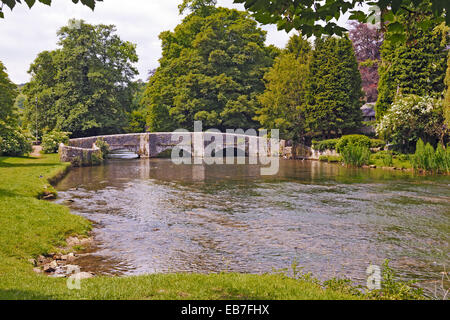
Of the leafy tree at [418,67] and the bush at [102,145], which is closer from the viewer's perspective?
the leafy tree at [418,67]

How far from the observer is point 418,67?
35.3 metres

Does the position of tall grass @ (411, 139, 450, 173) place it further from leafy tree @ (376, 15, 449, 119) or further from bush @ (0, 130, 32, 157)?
bush @ (0, 130, 32, 157)

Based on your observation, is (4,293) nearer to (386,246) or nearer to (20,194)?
(386,246)

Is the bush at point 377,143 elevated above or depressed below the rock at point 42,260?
above

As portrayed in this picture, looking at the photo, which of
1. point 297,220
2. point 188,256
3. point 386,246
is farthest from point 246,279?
point 297,220

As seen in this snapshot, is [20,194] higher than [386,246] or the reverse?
higher

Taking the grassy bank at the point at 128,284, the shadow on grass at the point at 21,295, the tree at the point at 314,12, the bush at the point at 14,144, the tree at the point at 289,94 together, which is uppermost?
the tree at the point at 289,94

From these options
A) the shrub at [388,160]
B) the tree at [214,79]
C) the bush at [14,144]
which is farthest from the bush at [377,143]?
the bush at [14,144]

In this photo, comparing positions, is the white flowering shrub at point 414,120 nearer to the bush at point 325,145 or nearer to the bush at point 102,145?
the bush at point 325,145

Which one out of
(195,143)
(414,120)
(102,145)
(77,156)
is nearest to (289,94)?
(195,143)

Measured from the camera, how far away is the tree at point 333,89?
148ft

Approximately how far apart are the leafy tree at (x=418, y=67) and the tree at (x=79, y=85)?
35.5m

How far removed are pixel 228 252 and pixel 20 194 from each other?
991cm
